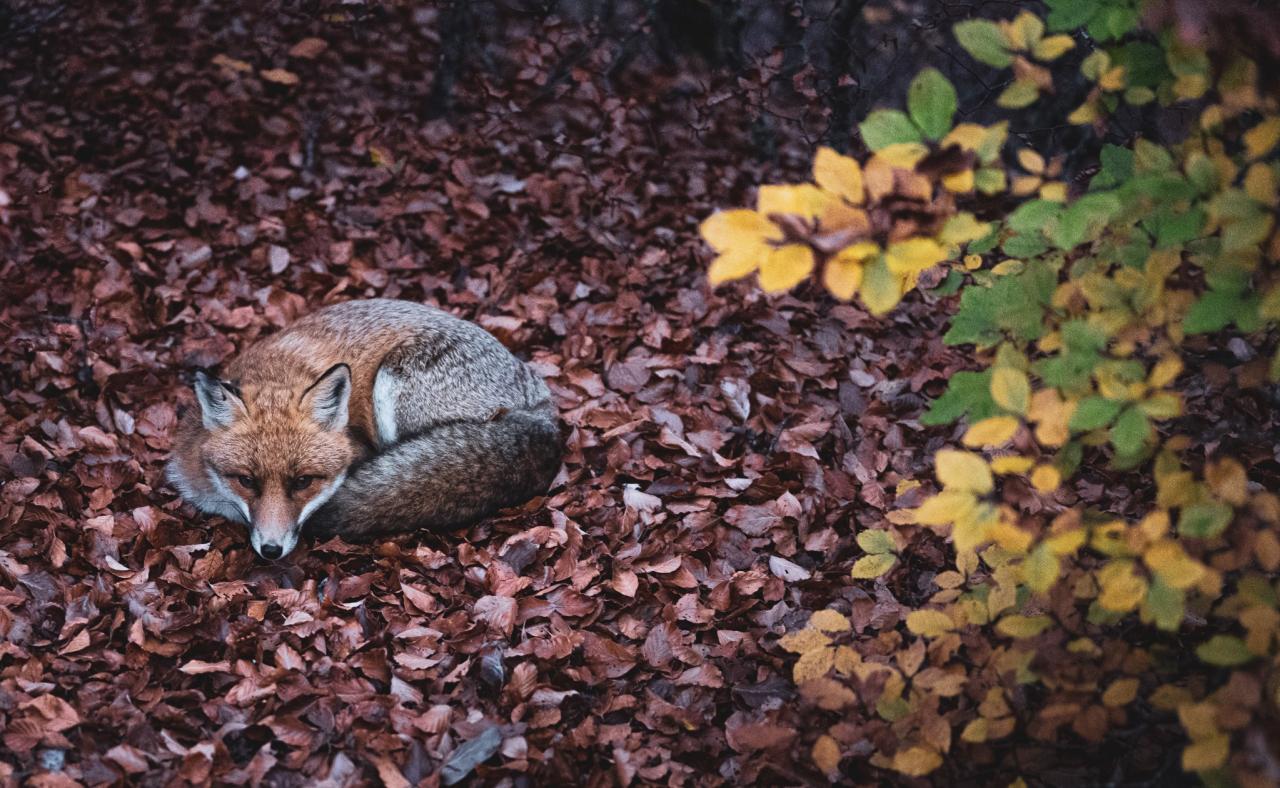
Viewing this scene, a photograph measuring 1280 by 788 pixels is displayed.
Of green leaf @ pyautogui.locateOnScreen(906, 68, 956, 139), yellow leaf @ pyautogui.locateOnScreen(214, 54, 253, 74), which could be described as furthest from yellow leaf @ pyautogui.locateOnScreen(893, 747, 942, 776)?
yellow leaf @ pyautogui.locateOnScreen(214, 54, 253, 74)

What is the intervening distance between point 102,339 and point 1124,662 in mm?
5443

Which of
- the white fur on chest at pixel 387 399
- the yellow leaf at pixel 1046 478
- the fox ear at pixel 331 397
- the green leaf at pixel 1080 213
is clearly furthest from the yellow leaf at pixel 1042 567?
the white fur on chest at pixel 387 399

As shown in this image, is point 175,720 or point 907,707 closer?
point 907,707

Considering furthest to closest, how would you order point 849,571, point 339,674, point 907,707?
point 849,571
point 339,674
point 907,707

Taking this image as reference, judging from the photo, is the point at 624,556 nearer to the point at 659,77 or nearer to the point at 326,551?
the point at 326,551

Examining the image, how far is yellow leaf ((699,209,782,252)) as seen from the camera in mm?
1770

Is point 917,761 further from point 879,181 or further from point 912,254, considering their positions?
point 879,181

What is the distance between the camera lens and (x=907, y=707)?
8.93ft

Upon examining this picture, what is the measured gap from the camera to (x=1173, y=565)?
1.88m

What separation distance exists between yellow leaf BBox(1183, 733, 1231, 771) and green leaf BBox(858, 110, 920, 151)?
4.73 ft

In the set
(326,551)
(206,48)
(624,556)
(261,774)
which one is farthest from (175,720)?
(206,48)

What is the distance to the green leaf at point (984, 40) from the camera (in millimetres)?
2039

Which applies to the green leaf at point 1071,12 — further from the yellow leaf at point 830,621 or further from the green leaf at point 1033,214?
the yellow leaf at point 830,621

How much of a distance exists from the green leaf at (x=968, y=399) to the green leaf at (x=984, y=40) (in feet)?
2.43
